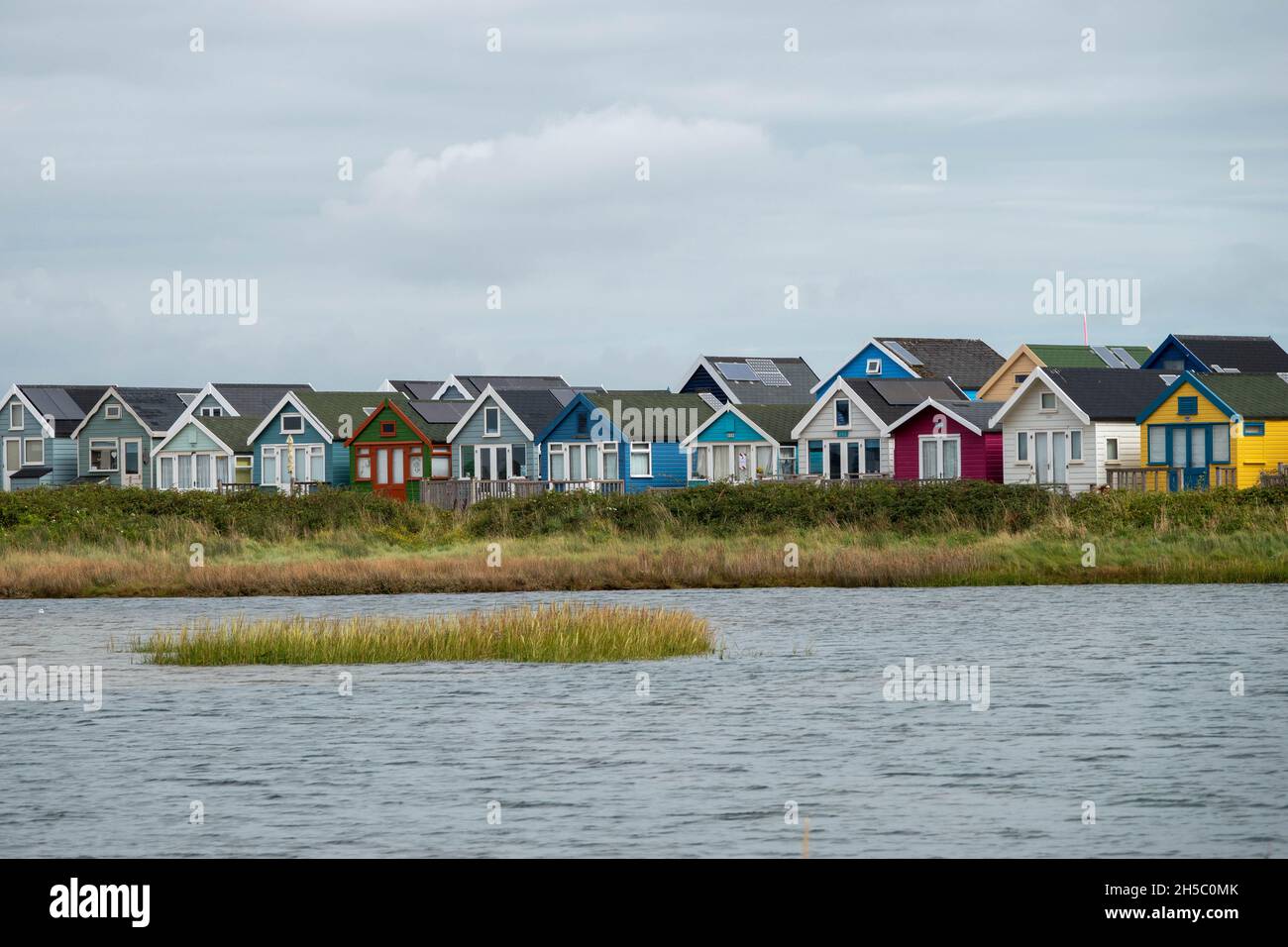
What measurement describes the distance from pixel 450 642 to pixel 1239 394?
132ft

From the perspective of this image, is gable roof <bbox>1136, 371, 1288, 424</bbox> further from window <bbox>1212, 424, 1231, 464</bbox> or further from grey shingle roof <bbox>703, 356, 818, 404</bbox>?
grey shingle roof <bbox>703, 356, 818, 404</bbox>

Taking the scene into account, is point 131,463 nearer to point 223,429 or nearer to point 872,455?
point 223,429

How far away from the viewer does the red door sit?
8338cm

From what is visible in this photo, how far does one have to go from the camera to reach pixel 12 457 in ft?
331

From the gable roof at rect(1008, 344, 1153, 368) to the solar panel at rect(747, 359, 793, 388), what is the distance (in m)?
14.9

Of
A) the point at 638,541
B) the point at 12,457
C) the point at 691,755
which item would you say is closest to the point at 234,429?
the point at 12,457

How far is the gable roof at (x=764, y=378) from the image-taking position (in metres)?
92.2

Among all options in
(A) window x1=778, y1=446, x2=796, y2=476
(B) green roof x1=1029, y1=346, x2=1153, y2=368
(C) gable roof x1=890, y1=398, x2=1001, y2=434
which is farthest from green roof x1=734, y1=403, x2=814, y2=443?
(B) green roof x1=1029, y1=346, x2=1153, y2=368

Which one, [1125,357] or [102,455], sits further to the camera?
[102,455]
